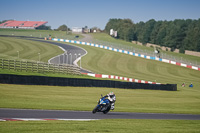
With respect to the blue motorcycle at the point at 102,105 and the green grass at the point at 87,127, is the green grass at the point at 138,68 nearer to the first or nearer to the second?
the blue motorcycle at the point at 102,105

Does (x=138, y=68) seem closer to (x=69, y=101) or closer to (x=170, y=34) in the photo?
(x=69, y=101)

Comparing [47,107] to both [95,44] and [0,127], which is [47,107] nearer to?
[0,127]

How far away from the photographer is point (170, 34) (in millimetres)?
148250

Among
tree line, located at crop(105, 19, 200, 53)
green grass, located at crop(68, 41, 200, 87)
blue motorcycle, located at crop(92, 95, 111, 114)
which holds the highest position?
tree line, located at crop(105, 19, 200, 53)

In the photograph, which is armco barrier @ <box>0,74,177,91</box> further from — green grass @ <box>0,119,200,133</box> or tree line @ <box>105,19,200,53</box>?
tree line @ <box>105,19,200,53</box>

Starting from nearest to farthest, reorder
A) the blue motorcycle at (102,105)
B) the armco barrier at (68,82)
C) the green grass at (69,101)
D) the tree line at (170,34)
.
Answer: the blue motorcycle at (102,105)
the green grass at (69,101)
the armco barrier at (68,82)
the tree line at (170,34)

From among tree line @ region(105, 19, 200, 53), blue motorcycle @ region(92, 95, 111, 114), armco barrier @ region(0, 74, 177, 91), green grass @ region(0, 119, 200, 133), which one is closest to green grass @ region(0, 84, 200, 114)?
armco barrier @ region(0, 74, 177, 91)

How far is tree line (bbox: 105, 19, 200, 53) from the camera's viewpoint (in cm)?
13712

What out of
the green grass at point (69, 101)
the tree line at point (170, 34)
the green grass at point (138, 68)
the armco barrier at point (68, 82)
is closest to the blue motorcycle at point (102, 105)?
the green grass at point (69, 101)

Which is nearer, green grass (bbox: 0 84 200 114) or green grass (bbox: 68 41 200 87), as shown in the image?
green grass (bbox: 0 84 200 114)

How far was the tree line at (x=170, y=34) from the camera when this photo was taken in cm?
13712

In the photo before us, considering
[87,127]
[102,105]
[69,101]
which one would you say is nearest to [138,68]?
[69,101]

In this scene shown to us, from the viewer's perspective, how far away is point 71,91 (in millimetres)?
33281

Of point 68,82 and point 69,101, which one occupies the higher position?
point 68,82
